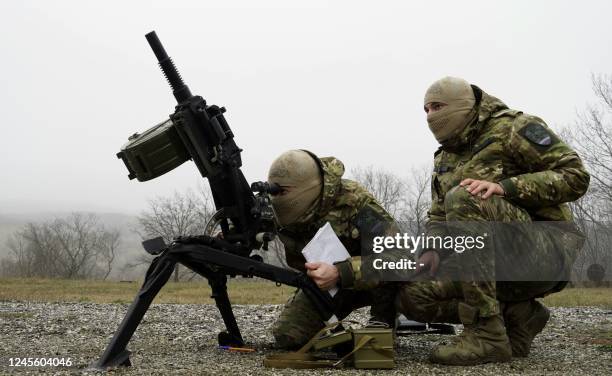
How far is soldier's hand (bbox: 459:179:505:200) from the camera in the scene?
4180 mm

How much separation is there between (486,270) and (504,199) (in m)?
0.47

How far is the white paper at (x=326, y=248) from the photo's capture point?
457 centimetres

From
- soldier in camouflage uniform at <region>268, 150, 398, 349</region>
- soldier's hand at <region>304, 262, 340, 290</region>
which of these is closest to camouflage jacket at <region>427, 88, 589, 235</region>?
→ soldier in camouflage uniform at <region>268, 150, 398, 349</region>

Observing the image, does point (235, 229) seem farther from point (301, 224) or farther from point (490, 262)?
point (490, 262)

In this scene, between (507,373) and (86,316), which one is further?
(86,316)

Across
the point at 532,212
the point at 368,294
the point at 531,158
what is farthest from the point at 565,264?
the point at 368,294

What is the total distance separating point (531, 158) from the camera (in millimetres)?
4473

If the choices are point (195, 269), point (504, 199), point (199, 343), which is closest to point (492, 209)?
point (504, 199)

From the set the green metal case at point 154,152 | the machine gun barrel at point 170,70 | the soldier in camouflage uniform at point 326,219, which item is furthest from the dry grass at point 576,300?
the machine gun barrel at point 170,70

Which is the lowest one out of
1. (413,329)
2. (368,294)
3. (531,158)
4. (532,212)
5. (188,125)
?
(413,329)

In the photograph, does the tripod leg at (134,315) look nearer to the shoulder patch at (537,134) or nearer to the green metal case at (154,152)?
the green metal case at (154,152)

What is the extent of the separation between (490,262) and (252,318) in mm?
3953

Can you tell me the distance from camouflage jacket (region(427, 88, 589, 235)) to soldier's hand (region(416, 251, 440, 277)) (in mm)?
165

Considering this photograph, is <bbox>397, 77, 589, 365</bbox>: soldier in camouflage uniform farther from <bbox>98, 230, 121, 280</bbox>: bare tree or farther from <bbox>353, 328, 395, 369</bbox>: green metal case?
<bbox>98, 230, 121, 280</bbox>: bare tree
